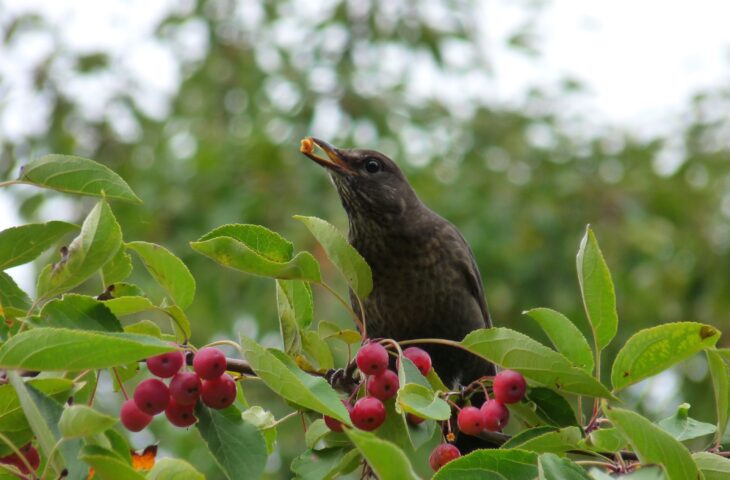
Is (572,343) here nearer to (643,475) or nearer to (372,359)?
(372,359)

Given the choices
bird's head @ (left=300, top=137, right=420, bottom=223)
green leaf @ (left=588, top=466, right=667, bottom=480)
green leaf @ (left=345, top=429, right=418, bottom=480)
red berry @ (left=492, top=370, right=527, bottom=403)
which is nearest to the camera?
green leaf @ (left=345, top=429, right=418, bottom=480)

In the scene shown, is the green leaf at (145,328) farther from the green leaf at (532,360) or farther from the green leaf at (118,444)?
the green leaf at (532,360)

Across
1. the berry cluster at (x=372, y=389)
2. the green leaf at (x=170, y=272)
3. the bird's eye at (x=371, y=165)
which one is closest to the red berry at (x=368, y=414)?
the berry cluster at (x=372, y=389)

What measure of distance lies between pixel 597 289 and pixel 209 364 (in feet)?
2.67

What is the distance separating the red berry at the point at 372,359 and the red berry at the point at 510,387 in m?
0.27

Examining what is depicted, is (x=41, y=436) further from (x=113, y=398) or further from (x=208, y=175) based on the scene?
(x=208, y=175)

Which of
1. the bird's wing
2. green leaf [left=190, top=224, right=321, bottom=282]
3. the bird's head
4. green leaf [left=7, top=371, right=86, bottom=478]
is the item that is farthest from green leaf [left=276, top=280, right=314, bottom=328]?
the bird's wing

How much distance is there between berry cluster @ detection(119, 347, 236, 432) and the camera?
6.29ft

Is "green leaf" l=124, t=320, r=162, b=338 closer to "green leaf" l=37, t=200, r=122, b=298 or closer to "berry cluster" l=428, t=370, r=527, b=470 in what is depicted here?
"green leaf" l=37, t=200, r=122, b=298

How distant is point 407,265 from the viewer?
3930 mm

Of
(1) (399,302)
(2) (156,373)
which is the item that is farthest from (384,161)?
(2) (156,373)

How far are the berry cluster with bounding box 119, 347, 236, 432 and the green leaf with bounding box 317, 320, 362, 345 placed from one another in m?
0.47

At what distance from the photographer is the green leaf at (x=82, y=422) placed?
156 cm

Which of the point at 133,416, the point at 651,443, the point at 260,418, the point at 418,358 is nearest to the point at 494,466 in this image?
the point at 651,443
